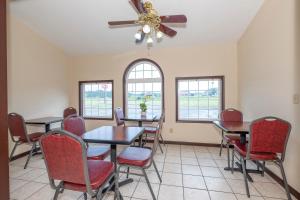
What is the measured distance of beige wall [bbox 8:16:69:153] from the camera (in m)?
3.48

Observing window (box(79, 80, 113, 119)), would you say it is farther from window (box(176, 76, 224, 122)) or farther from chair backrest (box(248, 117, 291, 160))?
chair backrest (box(248, 117, 291, 160))

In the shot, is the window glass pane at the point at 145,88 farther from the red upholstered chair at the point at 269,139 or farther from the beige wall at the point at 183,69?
the red upholstered chair at the point at 269,139

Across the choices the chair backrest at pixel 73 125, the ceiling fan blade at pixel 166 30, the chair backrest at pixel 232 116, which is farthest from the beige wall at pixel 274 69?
the chair backrest at pixel 73 125

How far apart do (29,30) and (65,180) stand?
3831 mm

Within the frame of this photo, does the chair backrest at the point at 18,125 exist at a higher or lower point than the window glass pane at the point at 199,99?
lower

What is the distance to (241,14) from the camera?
3186mm

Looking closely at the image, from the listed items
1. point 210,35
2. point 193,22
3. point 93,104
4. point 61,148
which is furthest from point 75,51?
point 61,148

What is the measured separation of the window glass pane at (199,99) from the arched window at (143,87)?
557mm

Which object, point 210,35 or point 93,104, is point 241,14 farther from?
point 93,104

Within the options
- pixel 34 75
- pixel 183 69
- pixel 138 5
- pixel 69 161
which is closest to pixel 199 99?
pixel 183 69

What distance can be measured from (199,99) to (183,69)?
0.89 metres

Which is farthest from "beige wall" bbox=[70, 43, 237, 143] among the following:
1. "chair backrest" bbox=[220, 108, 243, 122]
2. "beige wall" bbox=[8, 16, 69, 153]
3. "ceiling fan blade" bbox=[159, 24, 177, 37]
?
"ceiling fan blade" bbox=[159, 24, 177, 37]

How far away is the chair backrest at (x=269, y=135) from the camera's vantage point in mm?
2047

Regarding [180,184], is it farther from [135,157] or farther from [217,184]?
[135,157]
